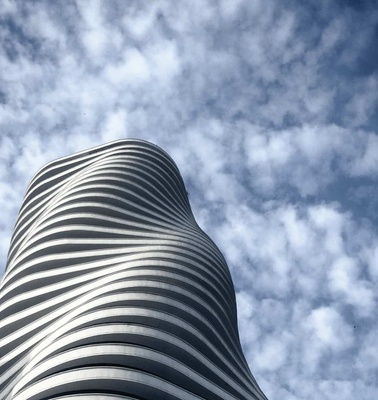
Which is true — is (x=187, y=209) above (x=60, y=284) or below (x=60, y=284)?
above

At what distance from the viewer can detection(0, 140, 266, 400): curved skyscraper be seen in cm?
3180

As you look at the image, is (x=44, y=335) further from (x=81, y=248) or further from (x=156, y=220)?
(x=156, y=220)

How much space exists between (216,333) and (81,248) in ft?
48.2

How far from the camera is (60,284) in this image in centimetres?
4516

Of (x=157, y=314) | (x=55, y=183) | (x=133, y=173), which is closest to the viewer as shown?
(x=157, y=314)

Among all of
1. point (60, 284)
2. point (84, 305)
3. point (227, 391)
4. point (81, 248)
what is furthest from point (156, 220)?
point (227, 391)

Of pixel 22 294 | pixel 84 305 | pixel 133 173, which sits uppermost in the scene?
pixel 133 173

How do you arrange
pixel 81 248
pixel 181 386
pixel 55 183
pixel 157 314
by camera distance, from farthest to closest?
pixel 55 183 < pixel 81 248 < pixel 157 314 < pixel 181 386

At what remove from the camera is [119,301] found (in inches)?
1463

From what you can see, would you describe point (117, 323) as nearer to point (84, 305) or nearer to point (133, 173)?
point (84, 305)

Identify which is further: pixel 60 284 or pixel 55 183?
pixel 55 183

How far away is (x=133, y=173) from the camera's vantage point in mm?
60344

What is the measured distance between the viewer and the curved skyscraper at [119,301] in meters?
31.8

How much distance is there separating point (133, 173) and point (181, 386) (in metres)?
30.5
